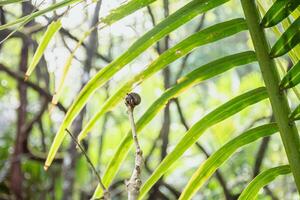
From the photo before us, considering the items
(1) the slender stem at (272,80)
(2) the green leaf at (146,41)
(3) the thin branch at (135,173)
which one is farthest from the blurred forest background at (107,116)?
(3) the thin branch at (135,173)

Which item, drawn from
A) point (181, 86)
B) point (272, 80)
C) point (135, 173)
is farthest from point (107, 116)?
point (135, 173)

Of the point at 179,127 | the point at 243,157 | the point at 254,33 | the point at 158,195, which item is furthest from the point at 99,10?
the point at 179,127

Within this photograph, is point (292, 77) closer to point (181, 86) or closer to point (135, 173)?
point (181, 86)

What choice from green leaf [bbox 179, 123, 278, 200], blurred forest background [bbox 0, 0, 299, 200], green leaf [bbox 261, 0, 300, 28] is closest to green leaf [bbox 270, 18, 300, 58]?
green leaf [bbox 261, 0, 300, 28]

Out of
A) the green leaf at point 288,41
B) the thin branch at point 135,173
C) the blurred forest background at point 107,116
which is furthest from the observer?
the blurred forest background at point 107,116

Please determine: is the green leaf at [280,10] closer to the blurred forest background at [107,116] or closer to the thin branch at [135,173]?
the thin branch at [135,173]

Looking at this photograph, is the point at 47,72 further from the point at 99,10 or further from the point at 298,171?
the point at 298,171

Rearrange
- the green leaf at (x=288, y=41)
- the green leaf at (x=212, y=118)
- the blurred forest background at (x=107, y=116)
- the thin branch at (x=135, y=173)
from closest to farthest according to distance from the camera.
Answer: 1. the thin branch at (x=135, y=173)
2. the green leaf at (x=288, y=41)
3. the green leaf at (x=212, y=118)
4. the blurred forest background at (x=107, y=116)
